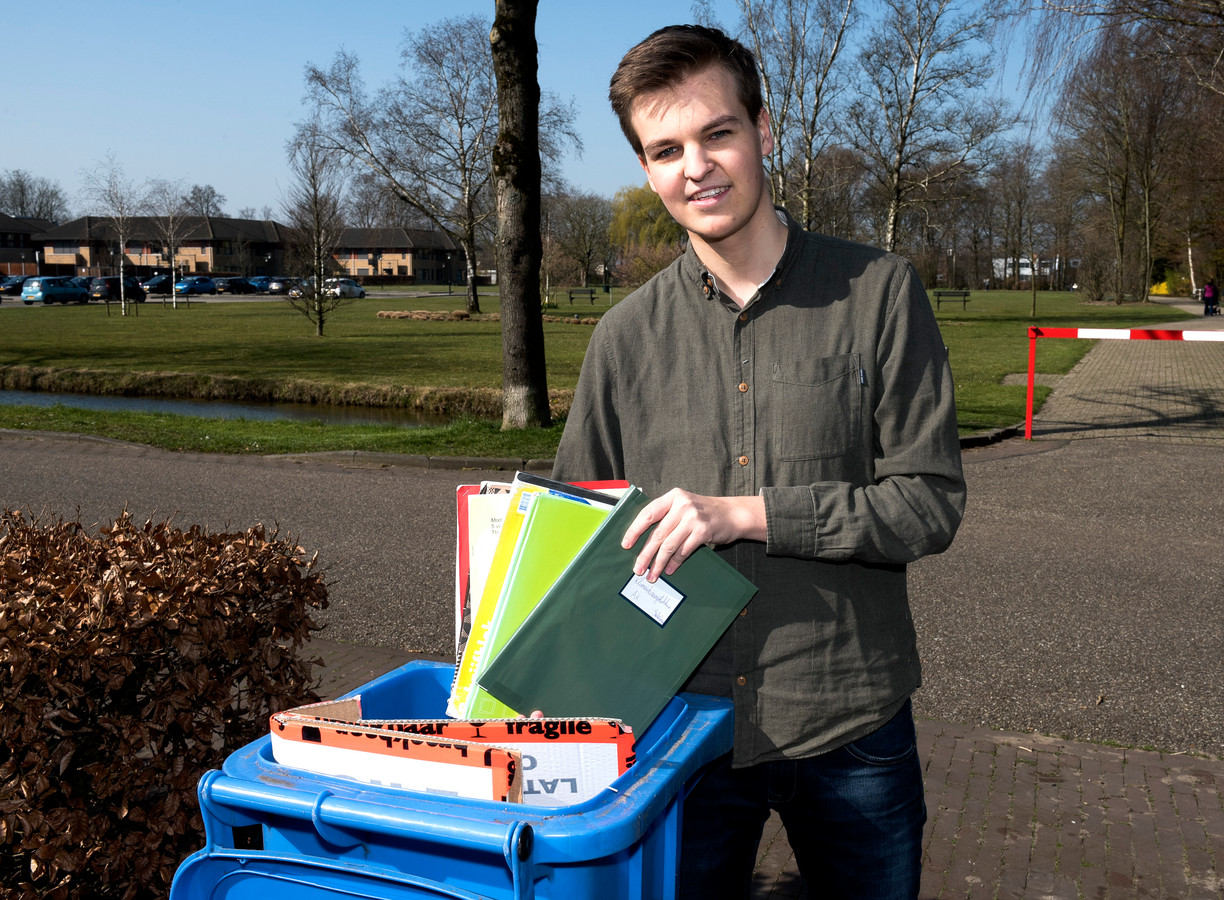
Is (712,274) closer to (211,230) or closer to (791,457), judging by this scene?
(791,457)

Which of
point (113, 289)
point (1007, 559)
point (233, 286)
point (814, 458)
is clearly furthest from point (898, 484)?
point (233, 286)

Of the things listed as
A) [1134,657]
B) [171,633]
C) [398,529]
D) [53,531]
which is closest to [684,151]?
[171,633]

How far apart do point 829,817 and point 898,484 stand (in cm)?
59

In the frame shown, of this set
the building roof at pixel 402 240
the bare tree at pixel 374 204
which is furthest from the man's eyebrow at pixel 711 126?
the building roof at pixel 402 240

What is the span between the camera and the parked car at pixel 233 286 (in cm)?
7675

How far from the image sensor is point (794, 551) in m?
1.64

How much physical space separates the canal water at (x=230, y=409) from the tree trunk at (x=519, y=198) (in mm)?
4500

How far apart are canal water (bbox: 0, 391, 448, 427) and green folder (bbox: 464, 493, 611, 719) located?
48.8 ft

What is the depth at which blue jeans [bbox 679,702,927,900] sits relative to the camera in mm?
1793

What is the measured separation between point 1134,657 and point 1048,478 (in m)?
4.93

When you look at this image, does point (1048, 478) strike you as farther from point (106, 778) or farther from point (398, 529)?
point (106, 778)

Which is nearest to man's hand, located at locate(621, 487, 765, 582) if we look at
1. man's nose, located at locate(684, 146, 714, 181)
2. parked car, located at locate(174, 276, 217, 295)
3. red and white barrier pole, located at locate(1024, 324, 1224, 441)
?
man's nose, located at locate(684, 146, 714, 181)

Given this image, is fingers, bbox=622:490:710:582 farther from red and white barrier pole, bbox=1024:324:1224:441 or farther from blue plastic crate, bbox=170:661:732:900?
red and white barrier pole, bbox=1024:324:1224:441

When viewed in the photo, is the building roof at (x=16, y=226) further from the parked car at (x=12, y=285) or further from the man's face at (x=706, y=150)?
→ the man's face at (x=706, y=150)
